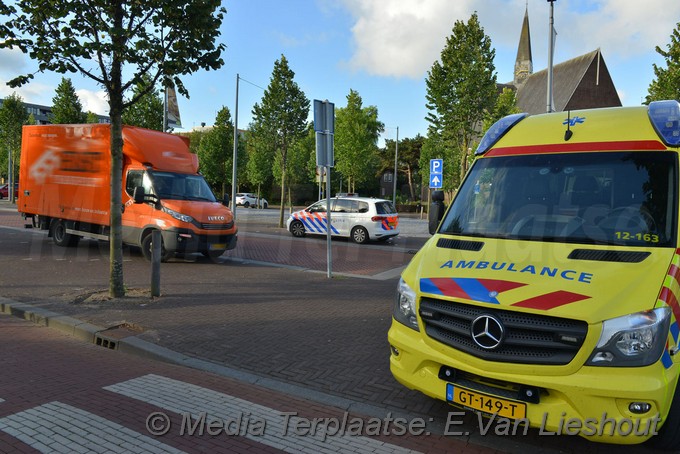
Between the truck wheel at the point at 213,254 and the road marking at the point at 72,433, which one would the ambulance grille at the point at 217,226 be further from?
the road marking at the point at 72,433

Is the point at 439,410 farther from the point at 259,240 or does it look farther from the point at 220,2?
the point at 259,240

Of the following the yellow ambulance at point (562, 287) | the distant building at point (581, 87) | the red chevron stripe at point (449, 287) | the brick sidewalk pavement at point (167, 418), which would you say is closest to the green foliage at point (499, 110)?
the yellow ambulance at point (562, 287)

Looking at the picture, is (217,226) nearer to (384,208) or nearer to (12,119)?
(384,208)

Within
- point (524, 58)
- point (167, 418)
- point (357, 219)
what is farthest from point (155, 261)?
point (524, 58)

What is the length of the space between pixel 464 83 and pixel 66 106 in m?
24.7

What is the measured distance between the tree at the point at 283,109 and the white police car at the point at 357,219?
3.69 metres

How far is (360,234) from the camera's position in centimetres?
1758

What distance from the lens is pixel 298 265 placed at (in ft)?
39.5

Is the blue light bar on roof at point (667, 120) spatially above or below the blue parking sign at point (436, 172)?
below

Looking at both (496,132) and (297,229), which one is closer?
(496,132)

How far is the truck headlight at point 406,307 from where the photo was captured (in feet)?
11.4

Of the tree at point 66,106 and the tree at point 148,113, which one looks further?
the tree at point 66,106

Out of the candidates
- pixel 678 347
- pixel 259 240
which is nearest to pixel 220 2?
pixel 678 347

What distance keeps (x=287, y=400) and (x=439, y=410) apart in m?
1.31
